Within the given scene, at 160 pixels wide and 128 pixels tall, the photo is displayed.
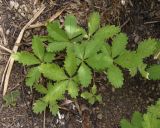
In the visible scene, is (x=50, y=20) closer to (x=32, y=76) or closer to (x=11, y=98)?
(x=32, y=76)

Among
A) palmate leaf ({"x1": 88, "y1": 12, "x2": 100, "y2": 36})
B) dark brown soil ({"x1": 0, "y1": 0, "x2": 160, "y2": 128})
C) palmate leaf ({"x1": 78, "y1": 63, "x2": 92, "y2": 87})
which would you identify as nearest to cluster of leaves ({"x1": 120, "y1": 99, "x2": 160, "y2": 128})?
dark brown soil ({"x1": 0, "y1": 0, "x2": 160, "y2": 128})

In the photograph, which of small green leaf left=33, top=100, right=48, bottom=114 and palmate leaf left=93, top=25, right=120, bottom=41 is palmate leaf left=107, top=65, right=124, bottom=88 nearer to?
palmate leaf left=93, top=25, right=120, bottom=41

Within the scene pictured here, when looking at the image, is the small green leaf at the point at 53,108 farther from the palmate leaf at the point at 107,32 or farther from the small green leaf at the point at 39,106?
the palmate leaf at the point at 107,32

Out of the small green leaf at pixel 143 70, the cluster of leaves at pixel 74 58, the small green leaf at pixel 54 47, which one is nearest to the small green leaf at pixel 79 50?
the cluster of leaves at pixel 74 58

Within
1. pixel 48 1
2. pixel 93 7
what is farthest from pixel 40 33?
pixel 93 7

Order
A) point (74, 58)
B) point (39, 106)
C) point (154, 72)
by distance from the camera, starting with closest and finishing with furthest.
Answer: point (74, 58), point (39, 106), point (154, 72)

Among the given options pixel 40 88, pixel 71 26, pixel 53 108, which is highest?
pixel 71 26

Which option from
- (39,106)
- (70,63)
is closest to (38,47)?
(70,63)
